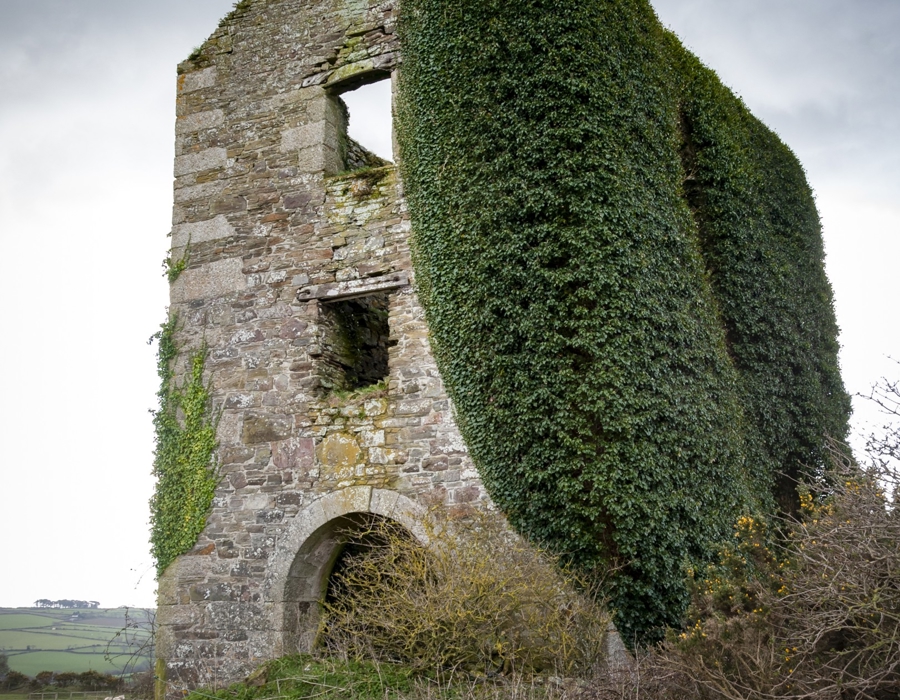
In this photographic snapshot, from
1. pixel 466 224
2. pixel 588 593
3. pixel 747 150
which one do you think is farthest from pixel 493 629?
pixel 747 150

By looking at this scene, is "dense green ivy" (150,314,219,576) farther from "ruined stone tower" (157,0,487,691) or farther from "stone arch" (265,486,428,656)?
"stone arch" (265,486,428,656)

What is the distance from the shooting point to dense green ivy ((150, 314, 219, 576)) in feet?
27.5

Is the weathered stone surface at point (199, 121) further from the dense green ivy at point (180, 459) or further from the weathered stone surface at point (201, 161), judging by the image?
the dense green ivy at point (180, 459)

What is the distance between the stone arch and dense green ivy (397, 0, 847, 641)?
1141 millimetres

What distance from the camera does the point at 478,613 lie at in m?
6.16

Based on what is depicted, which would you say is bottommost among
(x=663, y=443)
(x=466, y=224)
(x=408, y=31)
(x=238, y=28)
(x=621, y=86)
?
(x=663, y=443)

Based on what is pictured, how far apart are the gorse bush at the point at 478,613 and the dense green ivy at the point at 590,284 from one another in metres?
0.40

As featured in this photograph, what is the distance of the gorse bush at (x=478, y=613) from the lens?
20.2 ft

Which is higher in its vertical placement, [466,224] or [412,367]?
[466,224]

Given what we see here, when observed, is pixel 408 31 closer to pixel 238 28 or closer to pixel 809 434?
pixel 238 28

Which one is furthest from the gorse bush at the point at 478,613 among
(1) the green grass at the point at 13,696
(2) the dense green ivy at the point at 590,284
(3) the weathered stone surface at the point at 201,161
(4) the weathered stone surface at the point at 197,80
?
(4) the weathered stone surface at the point at 197,80

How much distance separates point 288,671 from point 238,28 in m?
7.06

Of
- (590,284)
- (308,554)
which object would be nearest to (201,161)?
(308,554)

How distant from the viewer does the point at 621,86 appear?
25.3ft
